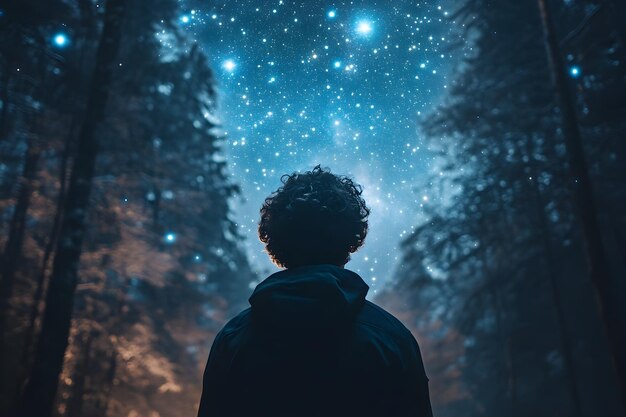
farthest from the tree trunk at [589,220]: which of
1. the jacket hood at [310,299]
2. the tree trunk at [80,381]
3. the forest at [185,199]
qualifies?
the tree trunk at [80,381]

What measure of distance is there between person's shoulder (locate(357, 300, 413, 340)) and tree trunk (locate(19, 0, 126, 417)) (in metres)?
6.35

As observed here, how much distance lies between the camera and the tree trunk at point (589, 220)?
710 cm

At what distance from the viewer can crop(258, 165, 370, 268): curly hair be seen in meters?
1.99

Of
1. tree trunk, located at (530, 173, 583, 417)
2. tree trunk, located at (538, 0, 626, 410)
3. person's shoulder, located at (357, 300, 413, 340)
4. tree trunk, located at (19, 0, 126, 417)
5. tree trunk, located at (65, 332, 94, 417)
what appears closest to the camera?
person's shoulder, located at (357, 300, 413, 340)

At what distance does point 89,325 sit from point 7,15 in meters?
9.57

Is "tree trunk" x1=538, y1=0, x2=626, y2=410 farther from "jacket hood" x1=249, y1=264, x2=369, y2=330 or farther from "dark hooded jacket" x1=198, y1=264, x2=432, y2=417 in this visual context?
"jacket hood" x1=249, y1=264, x2=369, y2=330

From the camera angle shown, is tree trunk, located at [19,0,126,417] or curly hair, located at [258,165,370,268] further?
tree trunk, located at [19,0,126,417]

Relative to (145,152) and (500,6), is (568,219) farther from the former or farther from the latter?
(145,152)

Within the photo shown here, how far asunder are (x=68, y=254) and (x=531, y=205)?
14060 mm

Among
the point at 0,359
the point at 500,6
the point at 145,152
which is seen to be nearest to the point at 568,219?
the point at 500,6

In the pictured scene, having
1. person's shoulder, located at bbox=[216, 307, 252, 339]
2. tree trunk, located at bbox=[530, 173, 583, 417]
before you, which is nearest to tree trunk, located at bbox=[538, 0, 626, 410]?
tree trunk, located at bbox=[530, 173, 583, 417]

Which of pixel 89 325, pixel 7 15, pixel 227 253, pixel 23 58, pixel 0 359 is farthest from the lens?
pixel 227 253

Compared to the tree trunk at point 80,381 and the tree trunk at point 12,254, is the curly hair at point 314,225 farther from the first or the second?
the tree trunk at point 80,381

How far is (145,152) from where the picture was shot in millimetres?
11977
